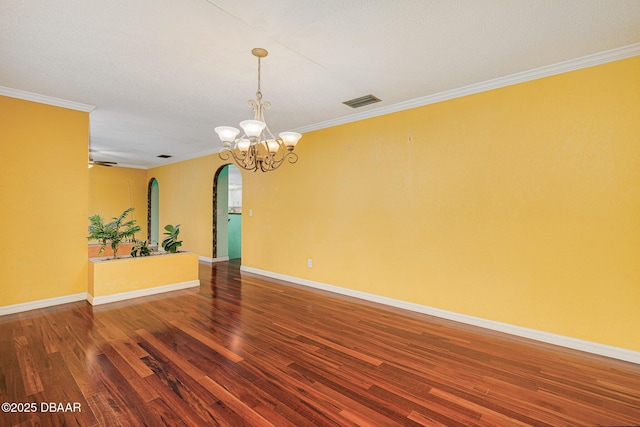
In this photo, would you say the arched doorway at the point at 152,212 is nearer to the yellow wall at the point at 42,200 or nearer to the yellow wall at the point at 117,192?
the yellow wall at the point at 117,192

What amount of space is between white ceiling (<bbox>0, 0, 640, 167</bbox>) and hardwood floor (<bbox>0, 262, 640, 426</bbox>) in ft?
8.75

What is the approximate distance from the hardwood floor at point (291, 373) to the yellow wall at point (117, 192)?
20.5 feet

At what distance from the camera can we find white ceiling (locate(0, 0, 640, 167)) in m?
2.12

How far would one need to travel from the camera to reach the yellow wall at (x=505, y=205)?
8.66ft

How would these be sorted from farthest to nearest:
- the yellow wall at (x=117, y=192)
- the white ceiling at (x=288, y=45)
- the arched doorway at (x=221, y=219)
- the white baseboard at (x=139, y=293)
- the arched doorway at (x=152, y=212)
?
1. the arched doorway at (x=152, y=212)
2. the yellow wall at (x=117, y=192)
3. the arched doorway at (x=221, y=219)
4. the white baseboard at (x=139, y=293)
5. the white ceiling at (x=288, y=45)

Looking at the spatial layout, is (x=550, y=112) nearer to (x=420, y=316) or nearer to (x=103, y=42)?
(x=420, y=316)

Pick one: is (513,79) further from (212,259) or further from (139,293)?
(212,259)

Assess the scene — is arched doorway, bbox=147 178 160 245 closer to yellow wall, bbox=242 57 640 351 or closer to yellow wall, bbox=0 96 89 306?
yellow wall, bbox=0 96 89 306

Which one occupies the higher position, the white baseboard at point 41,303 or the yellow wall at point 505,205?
the yellow wall at point 505,205

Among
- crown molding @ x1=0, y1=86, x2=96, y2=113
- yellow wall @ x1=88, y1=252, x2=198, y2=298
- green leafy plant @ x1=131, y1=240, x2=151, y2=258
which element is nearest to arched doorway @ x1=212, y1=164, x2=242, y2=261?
yellow wall @ x1=88, y1=252, x2=198, y2=298

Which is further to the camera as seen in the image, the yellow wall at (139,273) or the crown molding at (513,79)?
the yellow wall at (139,273)

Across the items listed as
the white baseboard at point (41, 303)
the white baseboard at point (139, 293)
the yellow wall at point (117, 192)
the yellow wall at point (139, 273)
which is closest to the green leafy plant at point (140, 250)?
the yellow wall at point (139, 273)

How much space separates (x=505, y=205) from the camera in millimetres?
3164

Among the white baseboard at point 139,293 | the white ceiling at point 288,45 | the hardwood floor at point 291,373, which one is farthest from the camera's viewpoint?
the white baseboard at point 139,293
